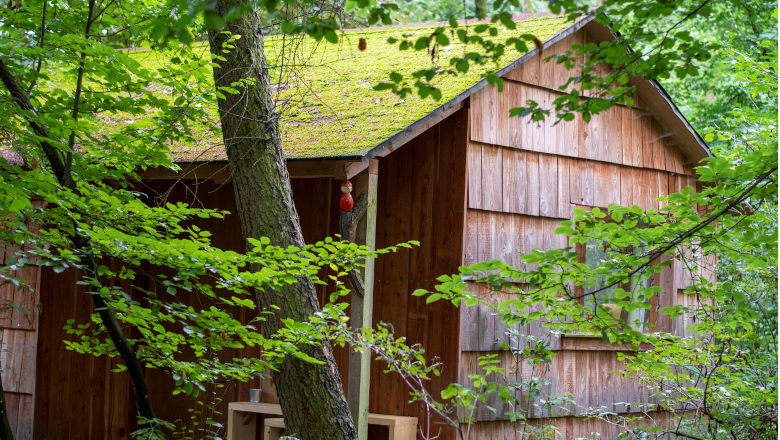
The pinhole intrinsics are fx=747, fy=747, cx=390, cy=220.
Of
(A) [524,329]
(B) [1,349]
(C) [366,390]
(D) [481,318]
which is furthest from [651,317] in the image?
(B) [1,349]

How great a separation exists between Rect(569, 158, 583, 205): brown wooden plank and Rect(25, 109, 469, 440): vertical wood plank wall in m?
1.38

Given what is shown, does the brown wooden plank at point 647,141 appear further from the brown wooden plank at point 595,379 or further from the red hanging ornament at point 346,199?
the red hanging ornament at point 346,199

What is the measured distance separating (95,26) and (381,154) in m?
2.08

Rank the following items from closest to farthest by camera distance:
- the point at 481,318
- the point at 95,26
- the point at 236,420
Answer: the point at 95,26 → the point at 481,318 → the point at 236,420

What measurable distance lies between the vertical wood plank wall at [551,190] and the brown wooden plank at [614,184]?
1 cm

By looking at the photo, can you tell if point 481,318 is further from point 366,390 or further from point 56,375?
point 56,375

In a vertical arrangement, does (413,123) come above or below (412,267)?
above

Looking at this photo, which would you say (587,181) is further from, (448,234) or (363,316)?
(363,316)

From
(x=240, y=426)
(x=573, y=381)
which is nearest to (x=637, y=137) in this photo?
(x=573, y=381)

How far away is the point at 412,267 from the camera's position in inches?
245

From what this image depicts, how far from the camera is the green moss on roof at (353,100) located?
534 cm

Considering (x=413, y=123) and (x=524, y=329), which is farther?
(x=524, y=329)

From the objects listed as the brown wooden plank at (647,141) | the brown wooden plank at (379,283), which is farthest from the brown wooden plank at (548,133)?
the brown wooden plank at (379,283)

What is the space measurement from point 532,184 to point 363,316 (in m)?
2.21
